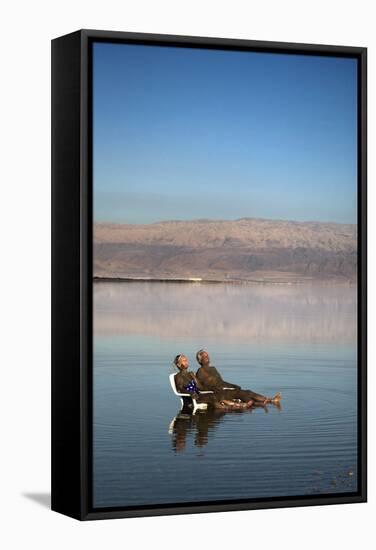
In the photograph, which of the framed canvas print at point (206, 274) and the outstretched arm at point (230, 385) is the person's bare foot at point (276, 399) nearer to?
the framed canvas print at point (206, 274)

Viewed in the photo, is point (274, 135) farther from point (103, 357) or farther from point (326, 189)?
point (103, 357)

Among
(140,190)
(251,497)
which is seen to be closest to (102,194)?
(140,190)

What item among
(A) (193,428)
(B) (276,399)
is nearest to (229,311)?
(B) (276,399)

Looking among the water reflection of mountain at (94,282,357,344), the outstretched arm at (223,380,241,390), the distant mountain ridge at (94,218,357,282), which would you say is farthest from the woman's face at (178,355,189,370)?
the distant mountain ridge at (94,218,357,282)

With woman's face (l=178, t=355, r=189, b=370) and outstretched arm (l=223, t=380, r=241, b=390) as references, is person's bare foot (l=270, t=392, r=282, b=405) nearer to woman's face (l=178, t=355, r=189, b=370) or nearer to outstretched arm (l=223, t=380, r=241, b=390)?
outstretched arm (l=223, t=380, r=241, b=390)

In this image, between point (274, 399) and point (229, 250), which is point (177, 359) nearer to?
point (274, 399)
